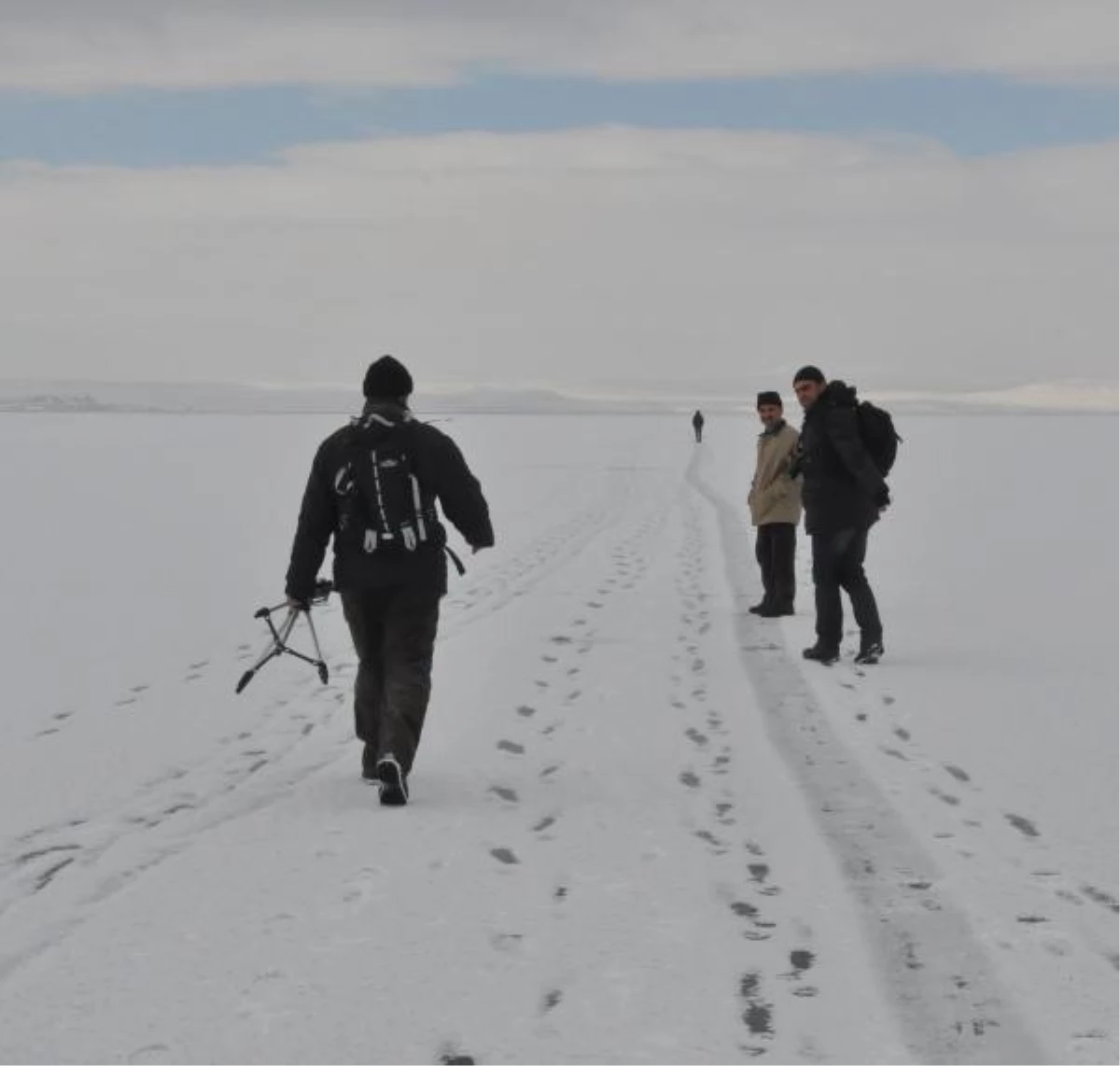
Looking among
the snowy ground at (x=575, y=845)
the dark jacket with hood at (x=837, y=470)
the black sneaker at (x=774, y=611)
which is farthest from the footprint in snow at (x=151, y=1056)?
the black sneaker at (x=774, y=611)

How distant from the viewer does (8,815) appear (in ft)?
19.4

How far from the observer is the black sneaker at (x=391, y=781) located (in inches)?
235

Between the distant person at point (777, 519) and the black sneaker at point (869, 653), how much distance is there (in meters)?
1.92

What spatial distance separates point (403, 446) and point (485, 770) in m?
1.49

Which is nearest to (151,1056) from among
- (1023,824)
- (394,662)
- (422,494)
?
(394,662)

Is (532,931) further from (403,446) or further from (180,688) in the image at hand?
(180,688)

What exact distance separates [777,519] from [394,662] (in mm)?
5806

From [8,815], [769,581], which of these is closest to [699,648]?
[769,581]

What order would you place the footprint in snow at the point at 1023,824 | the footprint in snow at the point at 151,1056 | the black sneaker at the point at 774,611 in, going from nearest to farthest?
the footprint in snow at the point at 151,1056 → the footprint in snow at the point at 1023,824 → the black sneaker at the point at 774,611

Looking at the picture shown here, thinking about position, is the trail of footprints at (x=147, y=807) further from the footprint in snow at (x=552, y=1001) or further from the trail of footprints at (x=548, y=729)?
the footprint in snow at (x=552, y=1001)

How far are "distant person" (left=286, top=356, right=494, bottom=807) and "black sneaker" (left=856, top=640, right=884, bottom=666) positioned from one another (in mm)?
3964

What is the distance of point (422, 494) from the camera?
20.1ft

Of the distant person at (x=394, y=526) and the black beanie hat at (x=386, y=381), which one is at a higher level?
the black beanie hat at (x=386, y=381)

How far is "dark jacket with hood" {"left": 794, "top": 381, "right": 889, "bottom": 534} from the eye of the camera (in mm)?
9266
